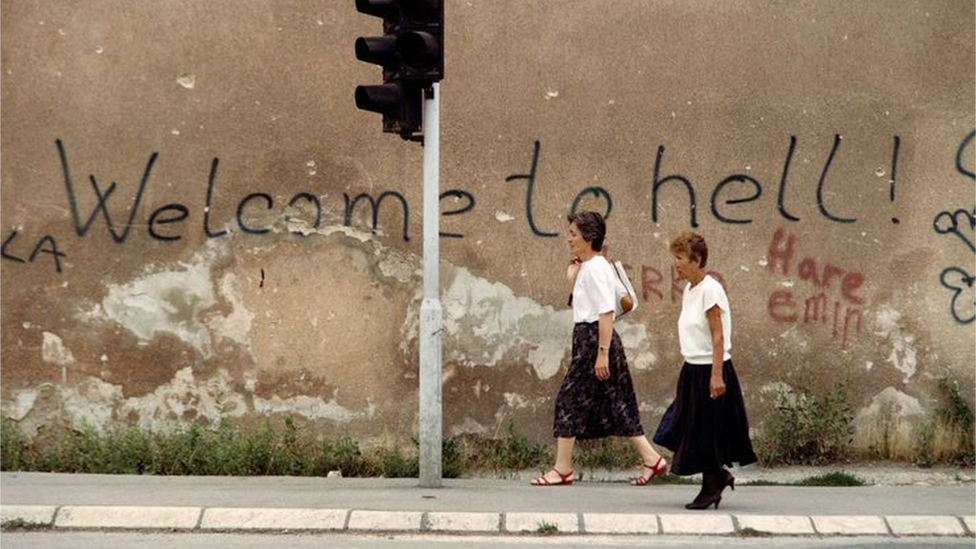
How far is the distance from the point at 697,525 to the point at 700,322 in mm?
1162

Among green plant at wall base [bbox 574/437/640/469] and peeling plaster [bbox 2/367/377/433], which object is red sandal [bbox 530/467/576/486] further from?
peeling plaster [bbox 2/367/377/433]

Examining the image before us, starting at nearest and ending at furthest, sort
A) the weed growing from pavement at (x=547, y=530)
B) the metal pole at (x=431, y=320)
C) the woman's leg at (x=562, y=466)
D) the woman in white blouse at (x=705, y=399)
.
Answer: the weed growing from pavement at (x=547, y=530) → the woman in white blouse at (x=705, y=399) → the metal pole at (x=431, y=320) → the woman's leg at (x=562, y=466)

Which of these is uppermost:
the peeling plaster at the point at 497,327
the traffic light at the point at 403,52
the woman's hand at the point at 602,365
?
the traffic light at the point at 403,52

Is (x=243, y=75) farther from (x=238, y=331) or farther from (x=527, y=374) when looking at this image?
(x=527, y=374)

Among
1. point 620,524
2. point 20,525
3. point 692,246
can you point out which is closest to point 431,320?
point 692,246

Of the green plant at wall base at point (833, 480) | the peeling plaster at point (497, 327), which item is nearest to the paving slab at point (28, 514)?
→ the peeling plaster at point (497, 327)

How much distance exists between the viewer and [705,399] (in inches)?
335

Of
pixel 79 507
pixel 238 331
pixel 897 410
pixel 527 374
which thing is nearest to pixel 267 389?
pixel 238 331

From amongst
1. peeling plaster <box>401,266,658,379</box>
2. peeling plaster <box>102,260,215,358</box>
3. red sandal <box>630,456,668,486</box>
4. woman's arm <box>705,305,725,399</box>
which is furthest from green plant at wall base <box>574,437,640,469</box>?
peeling plaster <box>102,260,215,358</box>

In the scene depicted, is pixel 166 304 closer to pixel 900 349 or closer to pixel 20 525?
pixel 20 525

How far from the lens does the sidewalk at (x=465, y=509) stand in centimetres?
805

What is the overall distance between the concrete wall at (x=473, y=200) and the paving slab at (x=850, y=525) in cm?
247

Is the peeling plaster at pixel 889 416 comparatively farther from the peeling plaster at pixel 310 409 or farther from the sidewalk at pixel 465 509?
the peeling plaster at pixel 310 409

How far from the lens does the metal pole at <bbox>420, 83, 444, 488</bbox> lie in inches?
348
